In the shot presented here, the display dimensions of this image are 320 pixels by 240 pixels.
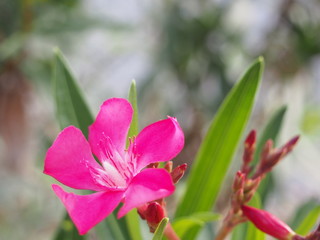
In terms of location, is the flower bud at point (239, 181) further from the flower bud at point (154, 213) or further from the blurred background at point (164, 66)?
the blurred background at point (164, 66)

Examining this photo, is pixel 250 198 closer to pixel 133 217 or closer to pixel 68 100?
pixel 133 217

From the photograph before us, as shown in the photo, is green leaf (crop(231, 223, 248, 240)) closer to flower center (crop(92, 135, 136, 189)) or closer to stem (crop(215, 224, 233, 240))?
stem (crop(215, 224, 233, 240))

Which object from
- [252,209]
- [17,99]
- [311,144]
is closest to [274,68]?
[311,144]

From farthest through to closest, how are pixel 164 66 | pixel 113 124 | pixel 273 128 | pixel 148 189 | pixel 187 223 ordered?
pixel 164 66, pixel 273 128, pixel 187 223, pixel 113 124, pixel 148 189

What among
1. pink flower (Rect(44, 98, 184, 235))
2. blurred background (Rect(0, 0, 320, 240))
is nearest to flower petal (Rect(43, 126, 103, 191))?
pink flower (Rect(44, 98, 184, 235))

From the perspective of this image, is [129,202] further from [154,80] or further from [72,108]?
[154,80]

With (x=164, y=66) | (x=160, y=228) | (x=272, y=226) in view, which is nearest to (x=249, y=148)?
(x=272, y=226)
